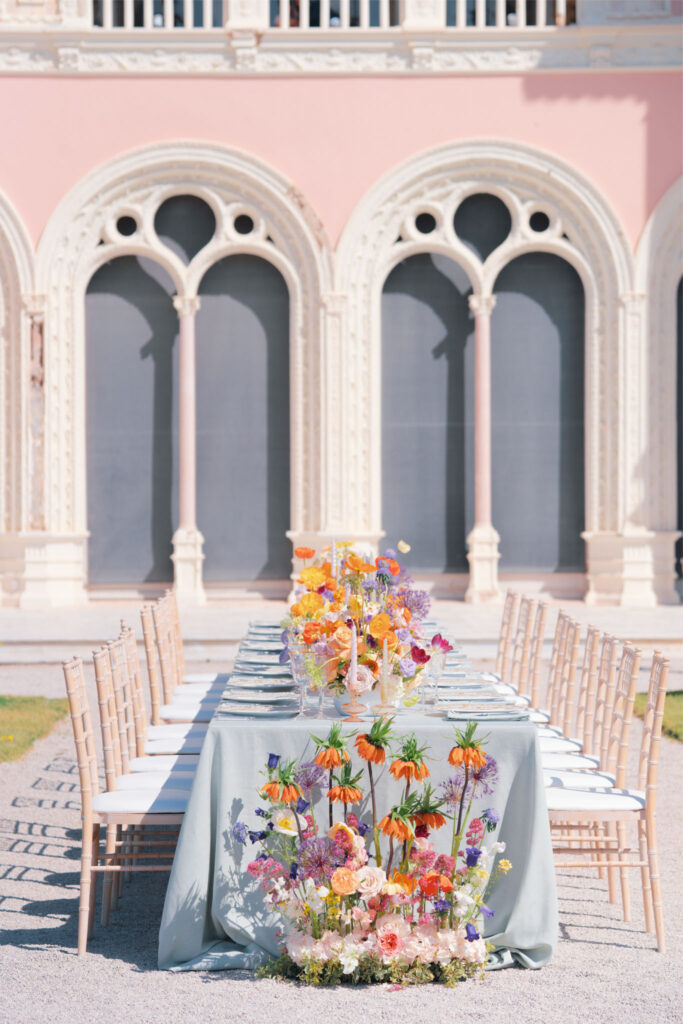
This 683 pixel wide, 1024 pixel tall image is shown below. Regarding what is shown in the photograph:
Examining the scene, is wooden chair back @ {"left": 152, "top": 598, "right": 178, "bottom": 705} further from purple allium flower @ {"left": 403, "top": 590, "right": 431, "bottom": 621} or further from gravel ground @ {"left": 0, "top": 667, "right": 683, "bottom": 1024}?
purple allium flower @ {"left": 403, "top": 590, "right": 431, "bottom": 621}

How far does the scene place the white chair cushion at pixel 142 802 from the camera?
3.82 m

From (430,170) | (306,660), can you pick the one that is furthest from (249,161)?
(306,660)

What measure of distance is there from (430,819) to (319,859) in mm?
324

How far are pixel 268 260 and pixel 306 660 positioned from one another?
32.7 feet

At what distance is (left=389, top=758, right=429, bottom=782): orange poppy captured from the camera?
3.42m

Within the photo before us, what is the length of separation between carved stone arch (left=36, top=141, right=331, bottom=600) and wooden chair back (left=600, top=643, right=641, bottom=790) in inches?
353

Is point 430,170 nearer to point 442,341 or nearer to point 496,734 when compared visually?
point 442,341

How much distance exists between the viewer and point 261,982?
3436 mm

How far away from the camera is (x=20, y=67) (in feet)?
42.8

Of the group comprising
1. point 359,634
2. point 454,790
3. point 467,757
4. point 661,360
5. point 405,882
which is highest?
point 661,360

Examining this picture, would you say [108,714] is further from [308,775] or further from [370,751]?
[370,751]

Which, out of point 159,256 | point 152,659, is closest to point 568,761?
point 152,659

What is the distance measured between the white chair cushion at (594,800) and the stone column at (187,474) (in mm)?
9473

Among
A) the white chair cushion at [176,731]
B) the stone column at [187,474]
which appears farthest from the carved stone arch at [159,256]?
the white chair cushion at [176,731]
